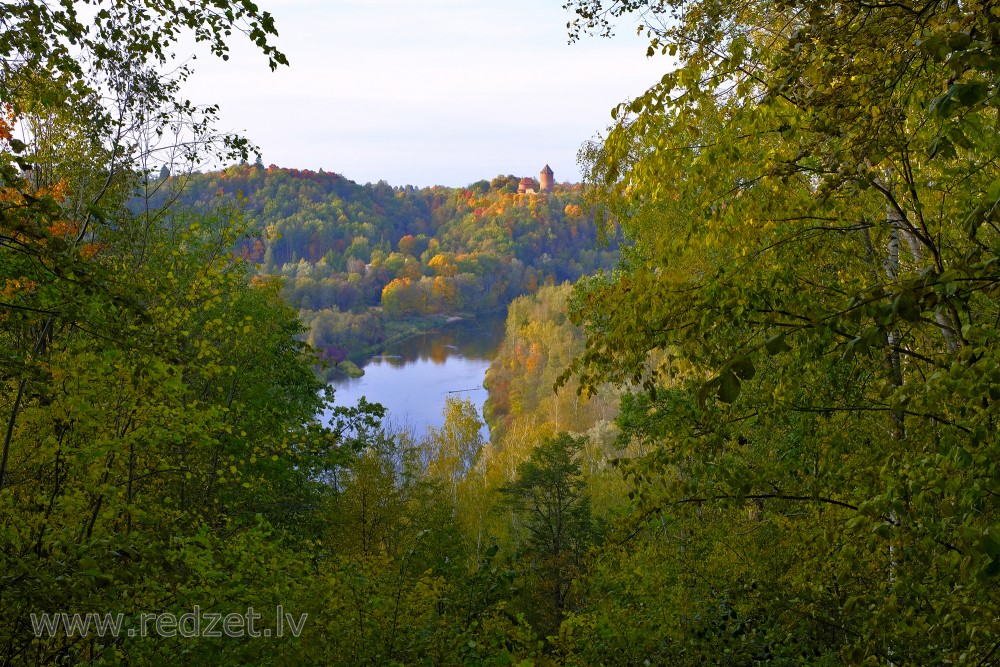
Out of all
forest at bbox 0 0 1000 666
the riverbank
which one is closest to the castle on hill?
the riverbank

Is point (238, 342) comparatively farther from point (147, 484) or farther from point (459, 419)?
point (459, 419)

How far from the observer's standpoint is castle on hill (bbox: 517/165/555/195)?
418 ft

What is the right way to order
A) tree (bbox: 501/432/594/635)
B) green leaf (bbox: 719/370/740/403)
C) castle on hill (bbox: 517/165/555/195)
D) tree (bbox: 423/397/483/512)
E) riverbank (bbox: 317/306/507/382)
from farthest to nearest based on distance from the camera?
1. castle on hill (bbox: 517/165/555/195)
2. riverbank (bbox: 317/306/507/382)
3. tree (bbox: 423/397/483/512)
4. tree (bbox: 501/432/594/635)
5. green leaf (bbox: 719/370/740/403)

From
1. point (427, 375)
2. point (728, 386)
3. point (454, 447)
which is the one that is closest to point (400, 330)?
point (427, 375)

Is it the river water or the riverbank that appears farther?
the riverbank

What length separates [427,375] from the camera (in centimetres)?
5900

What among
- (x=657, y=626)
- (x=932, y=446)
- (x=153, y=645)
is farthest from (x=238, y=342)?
(x=932, y=446)

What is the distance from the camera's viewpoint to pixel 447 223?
125 m

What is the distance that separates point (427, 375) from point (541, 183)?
84.3 metres

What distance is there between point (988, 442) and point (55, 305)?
4.54m

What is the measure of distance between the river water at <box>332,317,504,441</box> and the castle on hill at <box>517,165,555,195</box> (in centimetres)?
4877

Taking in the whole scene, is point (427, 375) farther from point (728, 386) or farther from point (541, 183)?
point (541, 183)

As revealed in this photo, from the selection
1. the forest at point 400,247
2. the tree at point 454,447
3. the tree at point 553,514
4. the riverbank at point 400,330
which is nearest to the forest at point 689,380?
the tree at point 553,514

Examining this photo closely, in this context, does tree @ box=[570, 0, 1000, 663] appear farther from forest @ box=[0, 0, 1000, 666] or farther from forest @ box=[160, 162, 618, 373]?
forest @ box=[160, 162, 618, 373]
